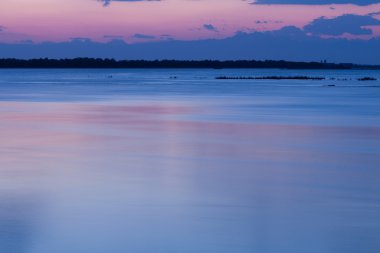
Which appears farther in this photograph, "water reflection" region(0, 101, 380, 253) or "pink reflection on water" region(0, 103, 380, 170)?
"pink reflection on water" region(0, 103, 380, 170)

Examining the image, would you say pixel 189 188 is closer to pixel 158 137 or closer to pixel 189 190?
pixel 189 190

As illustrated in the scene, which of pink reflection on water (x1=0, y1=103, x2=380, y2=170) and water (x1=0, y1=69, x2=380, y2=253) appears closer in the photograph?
water (x1=0, y1=69, x2=380, y2=253)

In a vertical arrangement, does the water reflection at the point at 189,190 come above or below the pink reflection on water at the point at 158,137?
above

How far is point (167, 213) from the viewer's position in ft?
24.7

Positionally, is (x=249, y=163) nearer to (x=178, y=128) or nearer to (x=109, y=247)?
(x=109, y=247)

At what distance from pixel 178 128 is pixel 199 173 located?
7509mm

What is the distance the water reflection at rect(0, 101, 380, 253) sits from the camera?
6.45 metres

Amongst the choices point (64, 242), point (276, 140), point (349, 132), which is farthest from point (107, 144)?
point (64, 242)

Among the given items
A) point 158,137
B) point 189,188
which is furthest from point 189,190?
point 158,137

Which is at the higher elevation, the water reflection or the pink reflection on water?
the water reflection

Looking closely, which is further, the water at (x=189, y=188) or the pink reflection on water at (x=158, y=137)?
the pink reflection on water at (x=158, y=137)

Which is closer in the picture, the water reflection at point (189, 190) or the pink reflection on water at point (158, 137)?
the water reflection at point (189, 190)

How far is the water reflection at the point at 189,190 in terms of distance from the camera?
254 inches

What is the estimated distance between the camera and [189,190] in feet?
29.1
